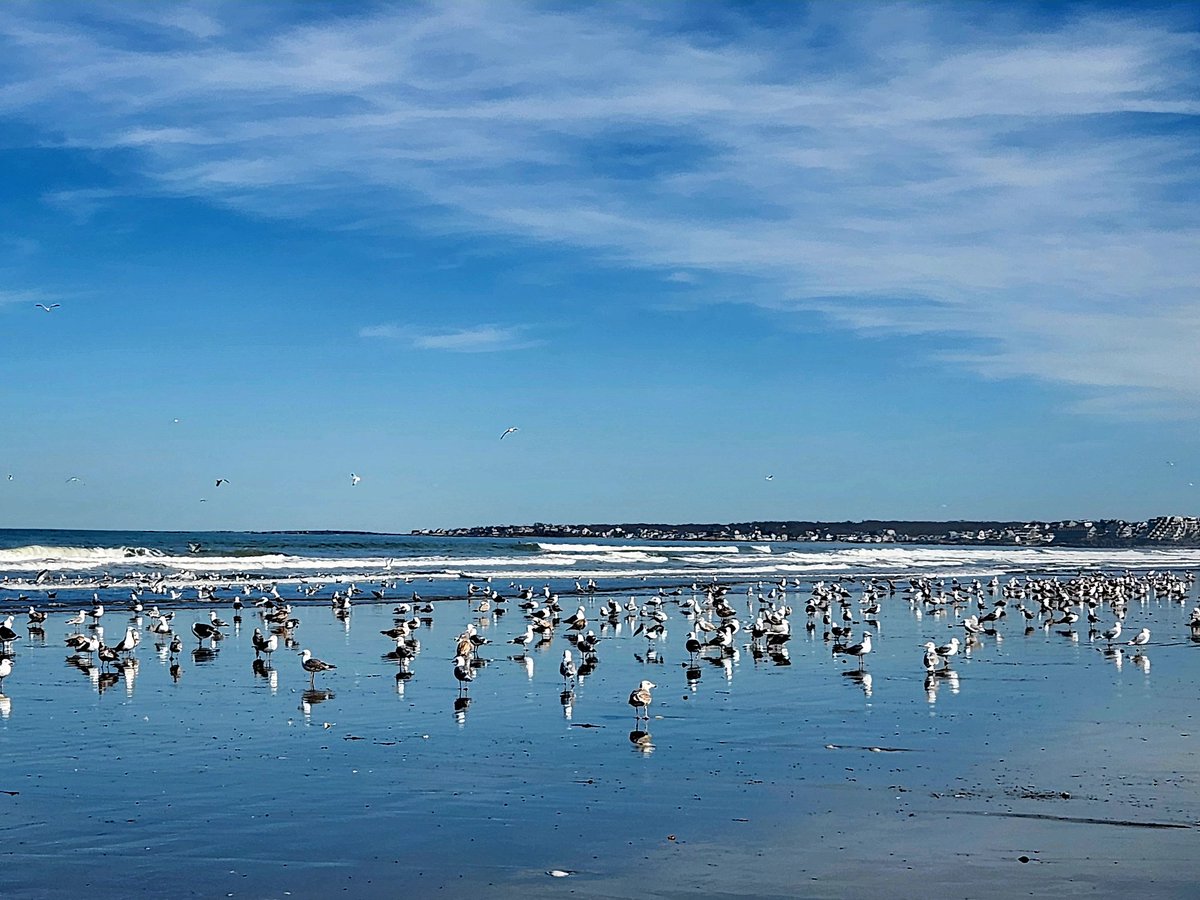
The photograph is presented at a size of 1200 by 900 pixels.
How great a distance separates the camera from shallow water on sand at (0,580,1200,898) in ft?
35.5

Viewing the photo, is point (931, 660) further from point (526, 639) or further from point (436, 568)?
point (436, 568)

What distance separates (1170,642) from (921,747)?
17237 millimetres

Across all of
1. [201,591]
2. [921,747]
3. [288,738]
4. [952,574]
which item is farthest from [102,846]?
[952,574]

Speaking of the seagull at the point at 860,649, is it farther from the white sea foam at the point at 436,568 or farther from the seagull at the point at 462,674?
the white sea foam at the point at 436,568

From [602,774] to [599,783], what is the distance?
478 millimetres

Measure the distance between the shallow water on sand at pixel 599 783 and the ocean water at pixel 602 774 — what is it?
47 mm

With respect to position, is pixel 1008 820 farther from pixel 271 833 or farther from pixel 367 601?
pixel 367 601

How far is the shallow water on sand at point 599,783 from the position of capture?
1083cm

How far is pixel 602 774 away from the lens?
48.6ft

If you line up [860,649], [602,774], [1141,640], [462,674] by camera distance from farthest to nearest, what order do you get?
1. [1141,640]
2. [860,649]
3. [462,674]
4. [602,774]

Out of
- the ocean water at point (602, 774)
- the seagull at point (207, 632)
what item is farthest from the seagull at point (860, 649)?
the seagull at point (207, 632)

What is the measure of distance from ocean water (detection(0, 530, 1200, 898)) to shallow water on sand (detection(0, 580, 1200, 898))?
0.05m

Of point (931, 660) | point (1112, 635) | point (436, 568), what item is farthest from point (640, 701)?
point (436, 568)

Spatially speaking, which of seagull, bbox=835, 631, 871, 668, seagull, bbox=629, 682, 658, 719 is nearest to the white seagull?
seagull, bbox=835, 631, 871, 668
